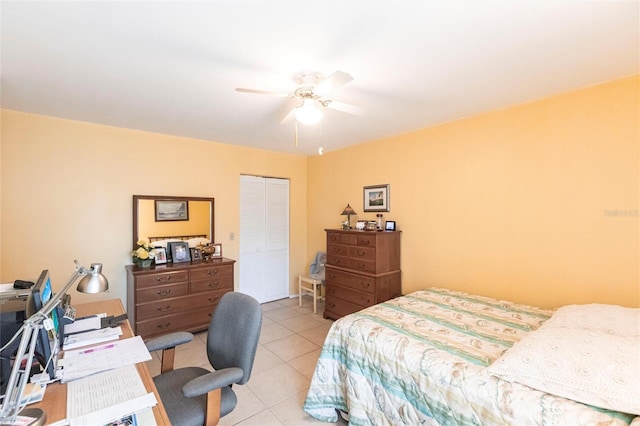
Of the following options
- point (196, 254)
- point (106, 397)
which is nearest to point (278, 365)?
point (196, 254)

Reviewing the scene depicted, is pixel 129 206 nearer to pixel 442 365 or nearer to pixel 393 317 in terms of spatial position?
pixel 393 317

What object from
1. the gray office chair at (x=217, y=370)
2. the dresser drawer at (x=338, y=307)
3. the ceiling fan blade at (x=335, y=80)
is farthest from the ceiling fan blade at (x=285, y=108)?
the dresser drawer at (x=338, y=307)

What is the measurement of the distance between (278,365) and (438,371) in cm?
174

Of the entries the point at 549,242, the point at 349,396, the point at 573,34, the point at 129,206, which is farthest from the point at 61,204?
the point at 549,242

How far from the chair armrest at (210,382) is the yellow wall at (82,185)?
2728mm

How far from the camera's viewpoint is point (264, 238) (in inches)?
187

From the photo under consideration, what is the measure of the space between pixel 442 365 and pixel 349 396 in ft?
2.32

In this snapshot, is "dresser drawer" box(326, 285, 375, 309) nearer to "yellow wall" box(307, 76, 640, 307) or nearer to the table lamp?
"yellow wall" box(307, 76, 640, 307)

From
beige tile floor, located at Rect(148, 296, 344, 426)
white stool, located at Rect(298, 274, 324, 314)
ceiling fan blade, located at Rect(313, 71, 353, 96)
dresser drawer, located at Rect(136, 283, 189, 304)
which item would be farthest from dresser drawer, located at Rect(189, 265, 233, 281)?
ceiling fan blade, located at Rect(313, 71, 353, 96)

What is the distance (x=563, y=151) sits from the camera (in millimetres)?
2461

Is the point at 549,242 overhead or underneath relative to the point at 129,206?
underneath

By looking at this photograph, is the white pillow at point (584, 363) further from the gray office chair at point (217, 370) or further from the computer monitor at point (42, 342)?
the computer monitor at point (42, 342)

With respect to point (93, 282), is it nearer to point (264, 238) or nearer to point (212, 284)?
point (212, 284)

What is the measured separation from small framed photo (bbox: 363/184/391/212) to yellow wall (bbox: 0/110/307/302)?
207 centimetres
